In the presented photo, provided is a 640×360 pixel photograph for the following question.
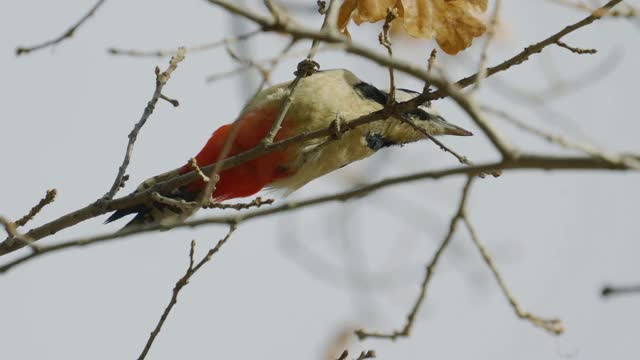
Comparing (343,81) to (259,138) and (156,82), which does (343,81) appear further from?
(156,82)

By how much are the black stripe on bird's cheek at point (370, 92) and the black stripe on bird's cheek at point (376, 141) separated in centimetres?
26

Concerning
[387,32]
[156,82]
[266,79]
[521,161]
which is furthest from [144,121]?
[521,161]

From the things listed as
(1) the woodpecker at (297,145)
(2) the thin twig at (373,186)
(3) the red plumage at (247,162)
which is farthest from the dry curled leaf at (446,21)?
(2) the thin twig at (373,186)

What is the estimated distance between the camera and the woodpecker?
5.11 meters

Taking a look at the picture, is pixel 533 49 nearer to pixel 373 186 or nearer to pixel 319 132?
pixel 319 132

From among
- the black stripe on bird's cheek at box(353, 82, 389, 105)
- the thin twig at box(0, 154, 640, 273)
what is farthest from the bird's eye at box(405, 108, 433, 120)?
the thin twig at box(0, 154, 640, 273)

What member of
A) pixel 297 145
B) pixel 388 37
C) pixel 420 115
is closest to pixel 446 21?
pixel 388 37

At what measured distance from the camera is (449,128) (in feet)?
18.9

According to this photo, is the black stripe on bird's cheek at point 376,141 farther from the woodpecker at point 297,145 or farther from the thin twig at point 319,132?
the thin twig at point 319,132

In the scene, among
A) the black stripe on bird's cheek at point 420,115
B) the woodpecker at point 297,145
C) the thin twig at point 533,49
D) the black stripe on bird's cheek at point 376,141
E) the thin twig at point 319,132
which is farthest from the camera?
the black stripe on bird's cheek at point 420,115

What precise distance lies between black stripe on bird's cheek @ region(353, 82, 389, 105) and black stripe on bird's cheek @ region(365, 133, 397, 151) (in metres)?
0.26

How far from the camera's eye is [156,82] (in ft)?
14.9

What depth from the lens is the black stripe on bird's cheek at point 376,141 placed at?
17.9ft

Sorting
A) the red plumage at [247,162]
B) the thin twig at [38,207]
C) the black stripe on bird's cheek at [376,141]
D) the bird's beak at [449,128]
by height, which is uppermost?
the bird's beak at [449,128]
